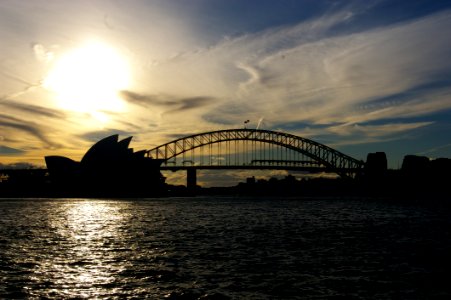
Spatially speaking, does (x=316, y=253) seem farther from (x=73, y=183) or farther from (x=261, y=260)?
(x=73, y=183)

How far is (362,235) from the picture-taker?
38062 mm

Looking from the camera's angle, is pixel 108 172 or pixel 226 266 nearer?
pixel 226 266

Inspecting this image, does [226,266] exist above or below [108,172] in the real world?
below

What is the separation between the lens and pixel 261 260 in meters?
24.7

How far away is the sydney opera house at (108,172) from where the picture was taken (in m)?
166

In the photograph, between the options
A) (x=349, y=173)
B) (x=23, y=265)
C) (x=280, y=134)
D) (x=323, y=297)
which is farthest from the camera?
(x=349, y=173)

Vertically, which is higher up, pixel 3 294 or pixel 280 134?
pixel 280 134

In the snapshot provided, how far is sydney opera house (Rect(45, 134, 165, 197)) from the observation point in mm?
166125

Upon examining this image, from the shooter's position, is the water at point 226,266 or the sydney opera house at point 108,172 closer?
the water at point 226,266

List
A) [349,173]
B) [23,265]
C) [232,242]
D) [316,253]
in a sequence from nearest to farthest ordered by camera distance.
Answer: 1. [23,265]
2. [316,253]
3. [232,242]
4. [349,173]

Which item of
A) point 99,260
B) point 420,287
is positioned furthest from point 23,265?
point 420,287

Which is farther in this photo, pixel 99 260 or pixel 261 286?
pixel 99 260

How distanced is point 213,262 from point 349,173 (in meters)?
168

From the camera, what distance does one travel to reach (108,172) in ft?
541
